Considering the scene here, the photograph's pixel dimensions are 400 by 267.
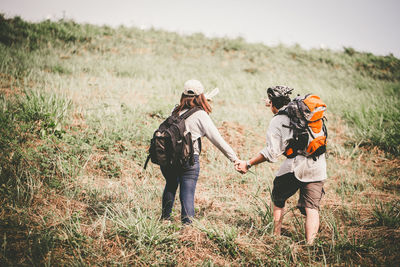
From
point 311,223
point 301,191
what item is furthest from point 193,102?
point 311,223

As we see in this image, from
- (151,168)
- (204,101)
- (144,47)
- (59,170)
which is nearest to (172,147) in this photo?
(204,101)

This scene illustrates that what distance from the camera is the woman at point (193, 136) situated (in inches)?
97.3

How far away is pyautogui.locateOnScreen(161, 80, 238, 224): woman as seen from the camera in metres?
2.47

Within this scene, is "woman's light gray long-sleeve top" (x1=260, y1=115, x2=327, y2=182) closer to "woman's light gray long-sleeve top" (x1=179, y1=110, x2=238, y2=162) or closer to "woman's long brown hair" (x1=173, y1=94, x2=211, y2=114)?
"woman's light gray long-sleeve top" (x1=179, y1=110, x2=238, y2=162)

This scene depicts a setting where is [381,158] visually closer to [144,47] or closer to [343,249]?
[343,249]

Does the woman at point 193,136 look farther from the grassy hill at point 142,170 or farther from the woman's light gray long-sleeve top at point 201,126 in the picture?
the grassy hill at point 142,170

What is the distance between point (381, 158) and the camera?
524 centimetres

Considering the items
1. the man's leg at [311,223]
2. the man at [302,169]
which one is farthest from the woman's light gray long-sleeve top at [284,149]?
the man's leg at [311,223]

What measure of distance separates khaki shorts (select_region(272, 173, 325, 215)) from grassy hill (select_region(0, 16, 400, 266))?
35 centimetres

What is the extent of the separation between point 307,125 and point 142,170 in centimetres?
306

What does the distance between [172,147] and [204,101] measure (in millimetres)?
665

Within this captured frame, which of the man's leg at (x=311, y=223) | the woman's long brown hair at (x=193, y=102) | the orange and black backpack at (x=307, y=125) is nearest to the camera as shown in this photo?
the orange and black backpack at (x=307, y=125)

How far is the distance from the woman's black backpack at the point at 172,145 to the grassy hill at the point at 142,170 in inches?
32.2

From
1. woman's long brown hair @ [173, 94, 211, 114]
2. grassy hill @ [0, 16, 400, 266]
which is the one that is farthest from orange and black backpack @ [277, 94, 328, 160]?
grassy hill @ [0, 16, 400, 266]
